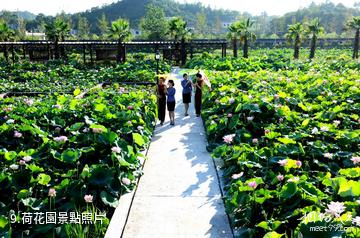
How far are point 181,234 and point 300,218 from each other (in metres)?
1.39

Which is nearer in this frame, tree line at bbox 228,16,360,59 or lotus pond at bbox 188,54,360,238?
lotus pond at bbox 188,54,360,238

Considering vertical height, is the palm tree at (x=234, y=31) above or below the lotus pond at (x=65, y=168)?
above

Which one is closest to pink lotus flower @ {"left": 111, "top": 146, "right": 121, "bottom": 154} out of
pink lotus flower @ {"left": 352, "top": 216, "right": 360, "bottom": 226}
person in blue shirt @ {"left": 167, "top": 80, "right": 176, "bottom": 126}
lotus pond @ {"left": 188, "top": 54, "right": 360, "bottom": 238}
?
lotus pond @ {"left": 188, "top": 54, "right": 360, "bottom": 238}

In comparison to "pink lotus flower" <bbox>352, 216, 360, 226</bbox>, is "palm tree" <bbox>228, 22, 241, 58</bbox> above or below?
above

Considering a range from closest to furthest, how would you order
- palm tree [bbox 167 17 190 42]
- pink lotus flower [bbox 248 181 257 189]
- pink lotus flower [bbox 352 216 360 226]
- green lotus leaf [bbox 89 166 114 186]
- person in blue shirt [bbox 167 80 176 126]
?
pink lotus flower [bbox 352 216 360 226] < pink lotus flower [bbox 248 181 257 189] < green lotus leaf [bbox 89 166 114 186] < person in blue shirt [bbox 167 80 176 126] < palm tree [bbox 167 17 190 42]

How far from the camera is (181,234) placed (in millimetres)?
4145

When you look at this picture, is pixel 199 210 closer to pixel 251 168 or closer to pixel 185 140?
pixel 251 168

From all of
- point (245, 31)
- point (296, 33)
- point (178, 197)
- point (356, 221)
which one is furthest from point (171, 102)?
point (296, 33)

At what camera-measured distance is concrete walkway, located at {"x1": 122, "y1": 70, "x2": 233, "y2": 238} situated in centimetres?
426

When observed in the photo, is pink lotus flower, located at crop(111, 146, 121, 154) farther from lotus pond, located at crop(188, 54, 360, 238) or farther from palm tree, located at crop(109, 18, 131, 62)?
palm tree, located at crop(109, 18, 131, 62)

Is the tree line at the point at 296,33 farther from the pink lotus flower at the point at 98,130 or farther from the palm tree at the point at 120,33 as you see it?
the pink lotus flower at the point at 98,130

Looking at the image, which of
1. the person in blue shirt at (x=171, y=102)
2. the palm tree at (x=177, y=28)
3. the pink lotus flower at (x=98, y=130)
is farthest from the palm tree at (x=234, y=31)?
the pink lotus flower at (x=98, y=130)

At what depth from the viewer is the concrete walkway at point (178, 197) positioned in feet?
14.0

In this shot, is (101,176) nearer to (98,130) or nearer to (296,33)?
(98,130)
